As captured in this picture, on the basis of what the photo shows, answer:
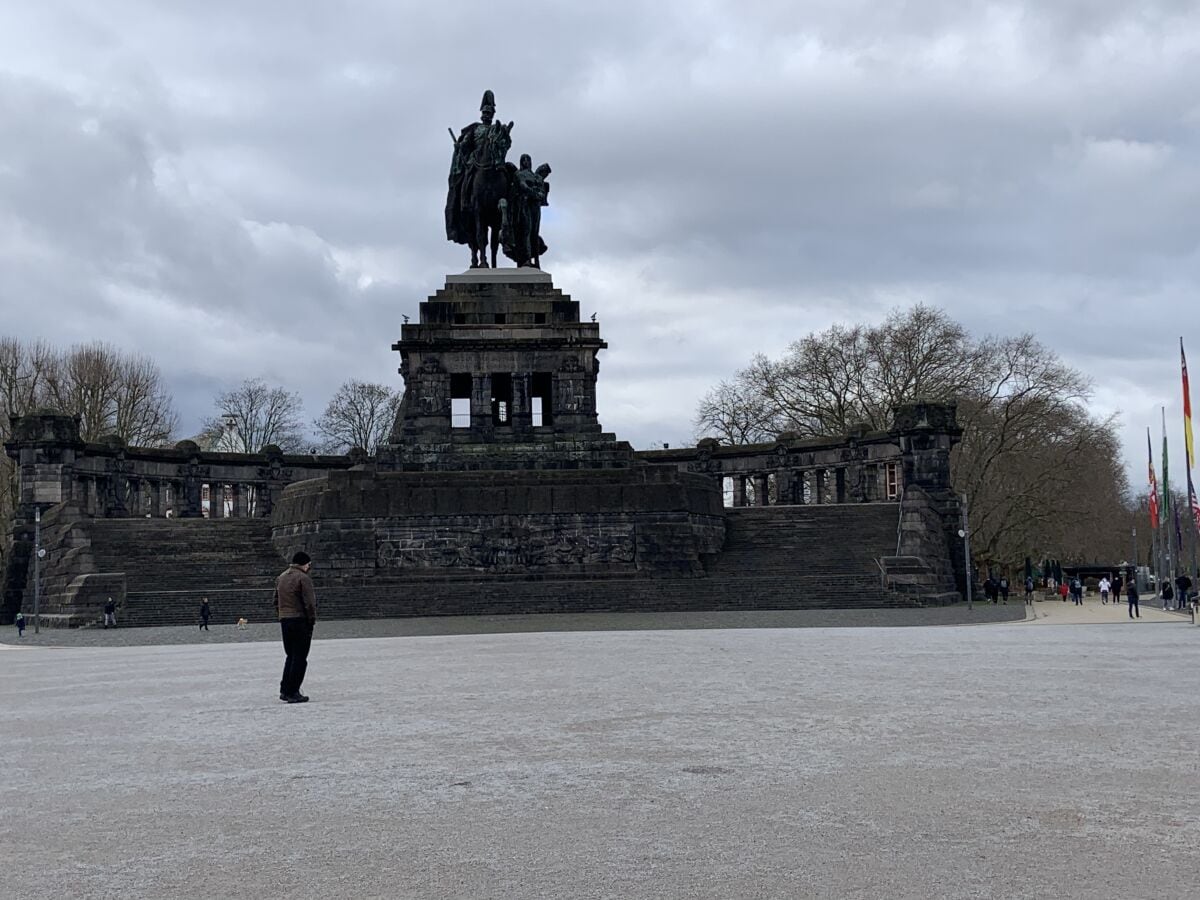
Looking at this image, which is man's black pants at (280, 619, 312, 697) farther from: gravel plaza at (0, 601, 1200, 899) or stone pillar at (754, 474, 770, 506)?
stone pillar at (754, 474, 770, 506)

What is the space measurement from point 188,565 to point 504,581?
404 inches

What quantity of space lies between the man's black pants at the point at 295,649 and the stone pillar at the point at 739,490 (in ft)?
144

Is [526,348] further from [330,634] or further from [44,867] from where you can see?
[44,867]

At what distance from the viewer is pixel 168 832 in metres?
7.01

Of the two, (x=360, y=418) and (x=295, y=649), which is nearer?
(x=295, y=649)

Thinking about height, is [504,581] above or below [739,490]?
below

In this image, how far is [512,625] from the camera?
1168 inches

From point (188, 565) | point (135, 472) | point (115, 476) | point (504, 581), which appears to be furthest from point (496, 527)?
point (135, 472)

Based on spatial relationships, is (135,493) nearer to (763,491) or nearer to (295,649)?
(763,491)

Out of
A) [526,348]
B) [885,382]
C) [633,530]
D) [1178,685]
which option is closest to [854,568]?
[633,530]

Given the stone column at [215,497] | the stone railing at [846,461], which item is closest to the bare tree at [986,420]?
the stone railing at [846,461]

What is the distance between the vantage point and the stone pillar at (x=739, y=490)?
56.3 metres

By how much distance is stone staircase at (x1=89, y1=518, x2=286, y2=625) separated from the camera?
34.1 metres

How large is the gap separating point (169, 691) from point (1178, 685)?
12.1 meters
